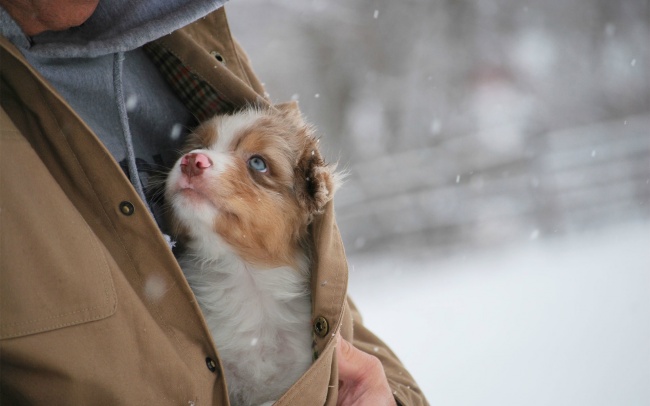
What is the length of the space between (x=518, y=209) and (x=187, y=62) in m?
6.89

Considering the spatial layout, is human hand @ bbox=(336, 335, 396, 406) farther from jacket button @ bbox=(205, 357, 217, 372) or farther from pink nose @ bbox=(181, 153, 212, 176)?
pink nose @ bbox=(181, 153, 212, 176)

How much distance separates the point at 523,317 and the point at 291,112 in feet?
13.8

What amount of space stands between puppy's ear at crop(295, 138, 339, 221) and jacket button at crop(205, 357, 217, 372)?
740 mm

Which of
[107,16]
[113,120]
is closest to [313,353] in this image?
[113,120]

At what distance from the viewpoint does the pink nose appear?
249 centimetres

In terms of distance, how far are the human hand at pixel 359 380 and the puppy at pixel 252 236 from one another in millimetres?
151

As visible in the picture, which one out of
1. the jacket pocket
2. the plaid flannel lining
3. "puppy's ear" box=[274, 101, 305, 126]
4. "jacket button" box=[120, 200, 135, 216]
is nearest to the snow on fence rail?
"puppy's ear" box=[274, 101, 305, 126]

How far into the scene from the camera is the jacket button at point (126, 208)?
195cm

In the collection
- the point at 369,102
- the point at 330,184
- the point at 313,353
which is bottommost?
the point at 313,353

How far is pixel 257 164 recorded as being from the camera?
2783mm

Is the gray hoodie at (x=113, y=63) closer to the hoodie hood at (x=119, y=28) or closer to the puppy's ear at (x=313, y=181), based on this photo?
the hoodie hood at (x=119, y=28)

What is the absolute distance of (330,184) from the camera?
2660 millimetres

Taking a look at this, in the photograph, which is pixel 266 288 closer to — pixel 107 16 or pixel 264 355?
pixel 264 355

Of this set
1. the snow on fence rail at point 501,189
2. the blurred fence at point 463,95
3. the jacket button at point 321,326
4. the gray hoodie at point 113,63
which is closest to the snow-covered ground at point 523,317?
the snow on fence rail at point 501,189
